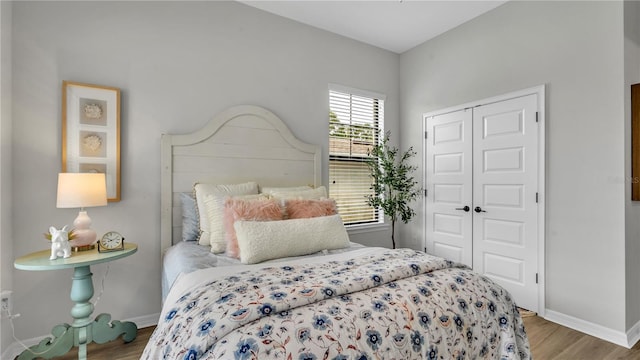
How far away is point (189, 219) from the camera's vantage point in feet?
8.29

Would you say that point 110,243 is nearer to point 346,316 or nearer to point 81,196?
point 81,196

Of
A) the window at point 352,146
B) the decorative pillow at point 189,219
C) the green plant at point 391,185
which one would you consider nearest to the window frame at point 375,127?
the window at point 352,146

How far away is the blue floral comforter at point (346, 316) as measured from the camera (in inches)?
40.7

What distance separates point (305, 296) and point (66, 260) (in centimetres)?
160

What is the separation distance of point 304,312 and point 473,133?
114 inches

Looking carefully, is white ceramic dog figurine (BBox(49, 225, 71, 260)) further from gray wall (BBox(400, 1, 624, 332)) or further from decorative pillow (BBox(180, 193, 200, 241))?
gray wall (BBox(400, 1, 624, 332))

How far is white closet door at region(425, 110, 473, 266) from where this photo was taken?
11.1 ft

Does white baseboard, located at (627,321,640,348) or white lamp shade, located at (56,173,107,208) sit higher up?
white lamp shade, located at (56,173,107,208)

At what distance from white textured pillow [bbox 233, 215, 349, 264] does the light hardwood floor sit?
1.17 metres

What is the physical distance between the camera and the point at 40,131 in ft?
7.23

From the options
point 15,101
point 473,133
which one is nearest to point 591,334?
point 473,133

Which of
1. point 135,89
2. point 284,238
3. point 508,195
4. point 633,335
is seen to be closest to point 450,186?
point 508,195

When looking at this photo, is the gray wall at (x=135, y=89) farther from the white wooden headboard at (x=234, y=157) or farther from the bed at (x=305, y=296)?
the bed at (x=305, y=296)

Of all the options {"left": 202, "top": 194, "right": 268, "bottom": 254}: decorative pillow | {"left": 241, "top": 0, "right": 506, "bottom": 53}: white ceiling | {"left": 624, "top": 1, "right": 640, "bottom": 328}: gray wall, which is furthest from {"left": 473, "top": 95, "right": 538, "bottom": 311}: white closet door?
{"left": 202, "top": 194, "right": 268, "bottom": 254}: decorative pillow
